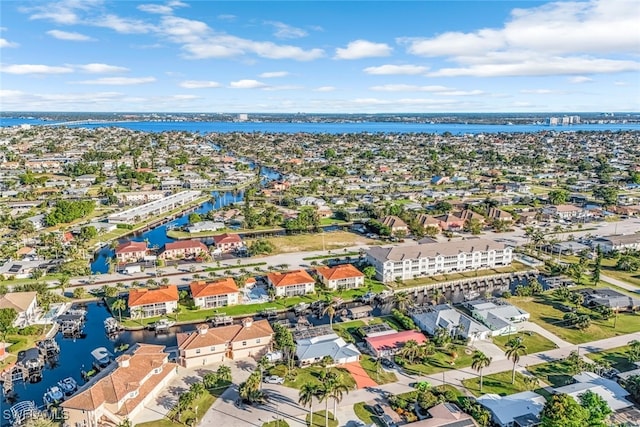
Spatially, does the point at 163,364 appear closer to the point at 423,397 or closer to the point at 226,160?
the point at 423,397

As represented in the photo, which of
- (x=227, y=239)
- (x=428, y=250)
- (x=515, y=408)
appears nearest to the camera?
(x=515, y=408)

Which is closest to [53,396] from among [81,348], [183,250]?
[81,348]

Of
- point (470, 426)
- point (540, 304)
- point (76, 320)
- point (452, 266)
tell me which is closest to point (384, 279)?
point (452, 266)

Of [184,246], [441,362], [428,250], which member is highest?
[428,250]

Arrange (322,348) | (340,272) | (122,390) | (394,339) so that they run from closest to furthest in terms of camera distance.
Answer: (122,390)
(322,348)
(394,339)
(340,272)

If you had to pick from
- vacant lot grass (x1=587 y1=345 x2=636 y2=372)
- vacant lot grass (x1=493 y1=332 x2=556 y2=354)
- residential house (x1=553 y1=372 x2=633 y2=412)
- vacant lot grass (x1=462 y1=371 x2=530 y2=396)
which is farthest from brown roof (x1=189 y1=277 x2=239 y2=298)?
vacant lot grass (x1=587 y1=345 x2=636 y2=372)

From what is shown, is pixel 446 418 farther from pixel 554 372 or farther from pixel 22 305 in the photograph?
pixel 22 305

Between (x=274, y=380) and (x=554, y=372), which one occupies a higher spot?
(x=554, y=372)

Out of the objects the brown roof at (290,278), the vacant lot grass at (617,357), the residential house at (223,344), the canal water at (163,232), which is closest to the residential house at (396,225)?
the brown roof at (290,278)
